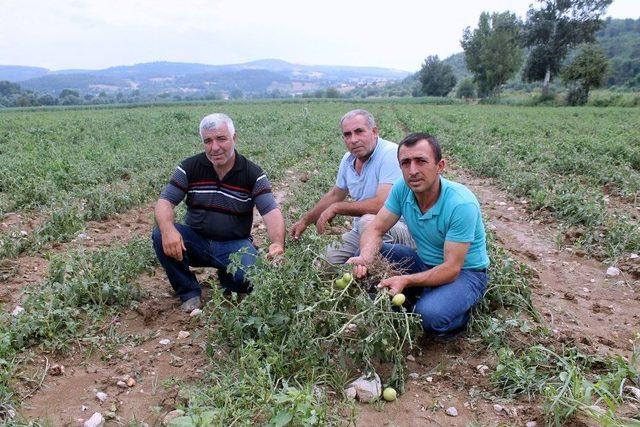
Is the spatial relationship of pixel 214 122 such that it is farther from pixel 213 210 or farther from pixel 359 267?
pixel 359 267

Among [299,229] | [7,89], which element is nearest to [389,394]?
[299,229]

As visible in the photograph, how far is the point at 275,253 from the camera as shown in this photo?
11.1 ft

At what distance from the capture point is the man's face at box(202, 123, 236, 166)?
12.1 feet

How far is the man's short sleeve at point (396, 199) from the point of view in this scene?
342 centimetres

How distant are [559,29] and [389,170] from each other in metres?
42.8

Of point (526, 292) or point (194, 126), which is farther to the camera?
point (194, 126)

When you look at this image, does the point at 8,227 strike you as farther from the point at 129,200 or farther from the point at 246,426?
the point at 246,426

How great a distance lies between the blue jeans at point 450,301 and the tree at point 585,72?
35266mm

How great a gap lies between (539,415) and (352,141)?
7.87ft

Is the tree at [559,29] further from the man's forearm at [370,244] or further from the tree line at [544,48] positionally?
the man's forearm at [370,244]

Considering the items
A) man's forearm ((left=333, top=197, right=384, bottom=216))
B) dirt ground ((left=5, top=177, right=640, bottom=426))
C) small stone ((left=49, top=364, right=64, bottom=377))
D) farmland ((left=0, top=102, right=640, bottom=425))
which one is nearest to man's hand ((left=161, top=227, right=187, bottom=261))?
farmland ((left=0, top=102, right=640, bottom=425))

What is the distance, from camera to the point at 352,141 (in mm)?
4016

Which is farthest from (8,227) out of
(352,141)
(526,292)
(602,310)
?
(602,310)

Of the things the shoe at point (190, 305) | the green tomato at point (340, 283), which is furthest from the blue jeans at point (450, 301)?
the shoe at point (190, 305)
